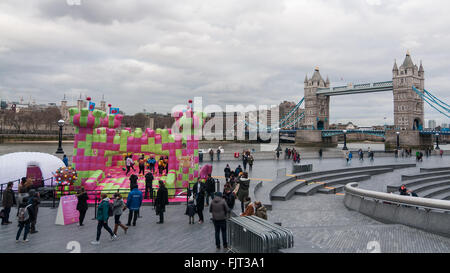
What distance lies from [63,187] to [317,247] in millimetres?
9604

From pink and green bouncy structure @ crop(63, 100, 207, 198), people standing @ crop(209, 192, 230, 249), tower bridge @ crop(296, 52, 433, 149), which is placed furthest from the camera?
tower bridge @ crop(296, 52, 433, 149)

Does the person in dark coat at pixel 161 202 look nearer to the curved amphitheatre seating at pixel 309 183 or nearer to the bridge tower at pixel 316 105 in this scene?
the curved amphitheatre seating at pixel 309 183

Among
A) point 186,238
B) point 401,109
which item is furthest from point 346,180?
point 401,109

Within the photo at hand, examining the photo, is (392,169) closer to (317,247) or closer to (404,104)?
(317,247)

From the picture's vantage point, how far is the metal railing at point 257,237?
4914mm

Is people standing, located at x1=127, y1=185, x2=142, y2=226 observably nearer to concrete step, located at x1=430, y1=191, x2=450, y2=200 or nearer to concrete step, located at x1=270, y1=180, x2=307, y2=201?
concrete step, located at x1=270, y1=180, x2=307, y2=201

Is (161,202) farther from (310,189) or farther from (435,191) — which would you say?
(435,191)

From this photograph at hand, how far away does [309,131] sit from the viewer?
98000 mm

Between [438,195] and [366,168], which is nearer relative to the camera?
[438,195]

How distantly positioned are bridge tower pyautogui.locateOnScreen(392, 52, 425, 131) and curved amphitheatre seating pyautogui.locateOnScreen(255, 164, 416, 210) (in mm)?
75697

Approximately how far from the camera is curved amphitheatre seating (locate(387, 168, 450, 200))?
13.5 m

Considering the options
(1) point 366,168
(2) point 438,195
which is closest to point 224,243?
(2) point 438,195

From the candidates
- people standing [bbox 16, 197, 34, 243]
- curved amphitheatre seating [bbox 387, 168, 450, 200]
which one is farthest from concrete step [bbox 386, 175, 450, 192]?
people standing [bbox 16, 197, 34, 243]
